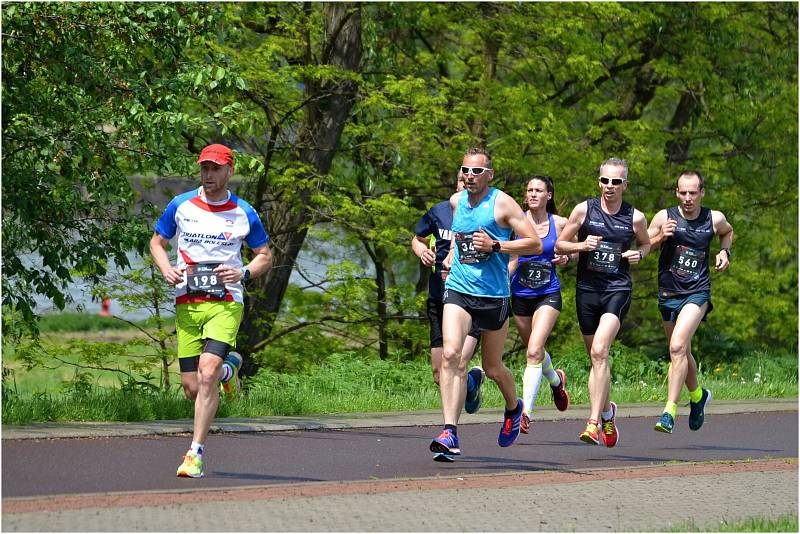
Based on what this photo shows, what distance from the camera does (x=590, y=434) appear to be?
950 centimetres

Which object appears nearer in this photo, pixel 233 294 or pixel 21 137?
pixel 233 294

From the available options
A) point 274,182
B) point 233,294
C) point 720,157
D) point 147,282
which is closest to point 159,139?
point 233,294

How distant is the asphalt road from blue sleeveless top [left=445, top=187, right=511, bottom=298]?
3.92ft

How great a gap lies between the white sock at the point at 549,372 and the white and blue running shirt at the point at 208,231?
356cm

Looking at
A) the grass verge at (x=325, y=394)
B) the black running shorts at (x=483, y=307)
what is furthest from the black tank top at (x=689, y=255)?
the grass verge at (x=325, y=394)

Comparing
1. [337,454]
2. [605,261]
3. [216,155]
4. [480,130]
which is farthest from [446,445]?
[480,130]

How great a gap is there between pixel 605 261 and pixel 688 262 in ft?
3.05

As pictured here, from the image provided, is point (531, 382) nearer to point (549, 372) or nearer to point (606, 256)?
point (549, 372)

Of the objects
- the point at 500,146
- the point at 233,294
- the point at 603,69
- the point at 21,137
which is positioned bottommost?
the point at 233,294

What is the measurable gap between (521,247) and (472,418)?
3252mm

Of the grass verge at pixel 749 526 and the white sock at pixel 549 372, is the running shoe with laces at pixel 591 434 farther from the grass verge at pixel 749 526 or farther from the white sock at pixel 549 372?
the grass verge at pixel 749 526

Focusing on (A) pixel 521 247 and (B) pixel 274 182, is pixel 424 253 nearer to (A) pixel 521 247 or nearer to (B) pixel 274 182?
(A) pixel 521 247

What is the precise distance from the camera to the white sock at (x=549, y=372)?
36.0ft

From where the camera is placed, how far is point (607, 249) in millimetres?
10086
